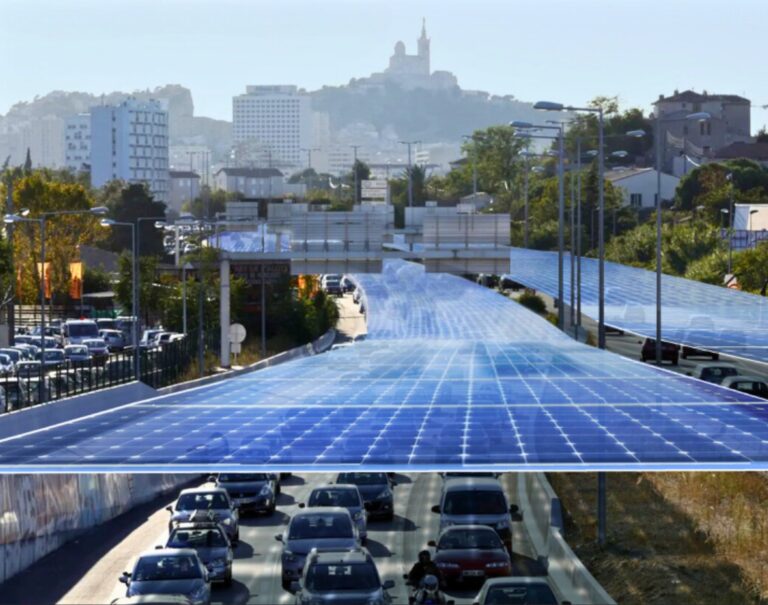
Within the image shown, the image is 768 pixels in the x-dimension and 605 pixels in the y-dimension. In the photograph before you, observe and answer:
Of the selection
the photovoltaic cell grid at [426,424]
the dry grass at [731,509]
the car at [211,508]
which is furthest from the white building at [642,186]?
the car at [211,508]

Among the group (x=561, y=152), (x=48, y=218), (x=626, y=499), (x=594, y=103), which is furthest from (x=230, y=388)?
(x=594, y=103)

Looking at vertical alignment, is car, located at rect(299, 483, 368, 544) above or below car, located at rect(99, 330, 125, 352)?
above

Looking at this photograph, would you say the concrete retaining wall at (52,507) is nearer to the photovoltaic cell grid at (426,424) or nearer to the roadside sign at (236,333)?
the photovoltaic cell grid at (426,424)

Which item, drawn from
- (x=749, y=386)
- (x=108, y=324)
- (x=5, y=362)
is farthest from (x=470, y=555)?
(x=108, y=324)

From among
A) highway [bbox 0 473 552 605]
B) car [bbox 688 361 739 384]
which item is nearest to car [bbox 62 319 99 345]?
car [bbox 688 361 739 384]

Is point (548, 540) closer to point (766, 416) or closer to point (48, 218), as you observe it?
point (766, 416)

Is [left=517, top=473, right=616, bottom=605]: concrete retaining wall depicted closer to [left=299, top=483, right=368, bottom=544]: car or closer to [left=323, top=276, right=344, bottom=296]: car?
[left=299, top=483, right=368, bottom=544]: car
